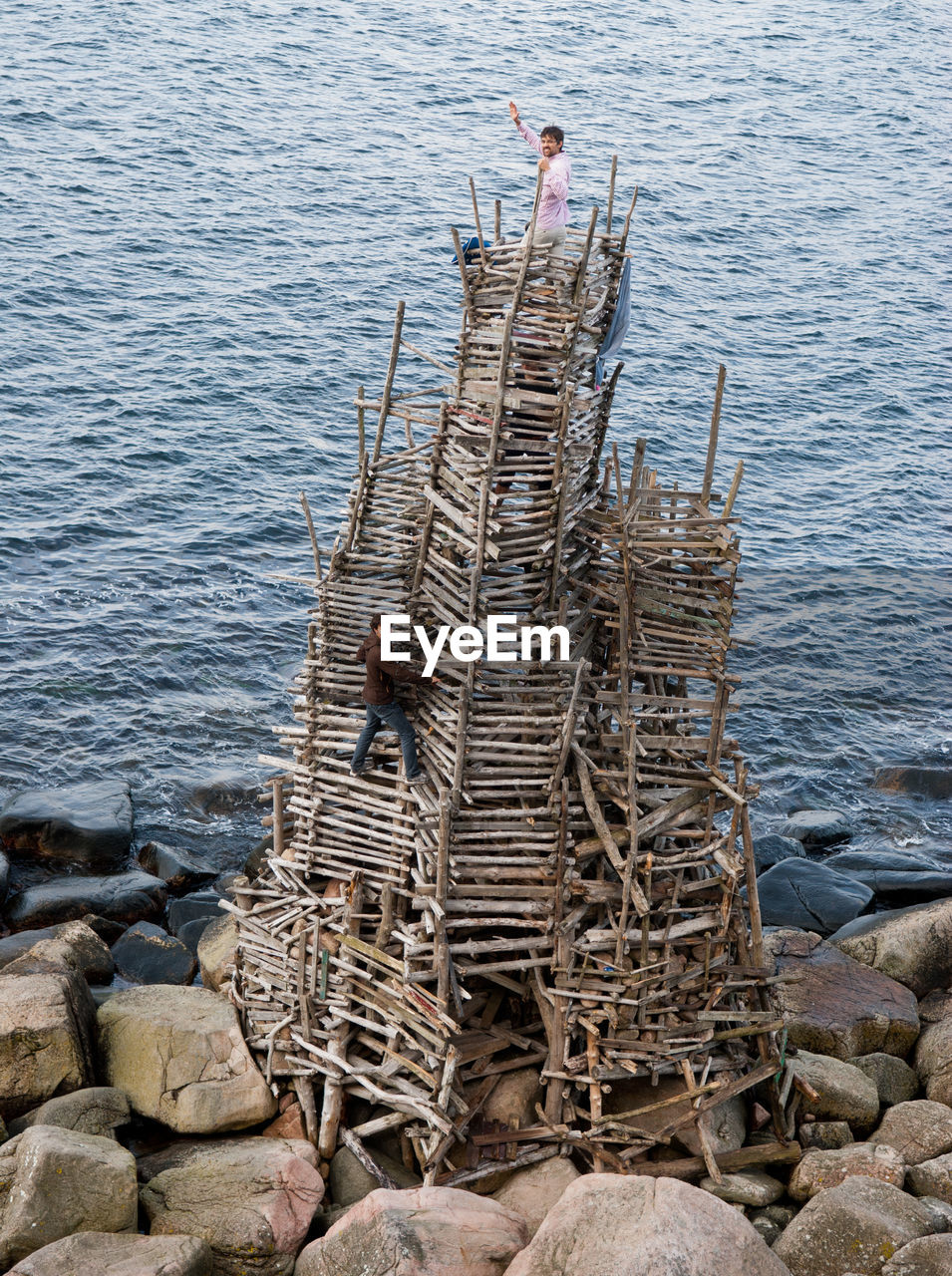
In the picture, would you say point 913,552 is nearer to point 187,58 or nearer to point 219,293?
point 219,293

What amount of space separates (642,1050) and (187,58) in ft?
161

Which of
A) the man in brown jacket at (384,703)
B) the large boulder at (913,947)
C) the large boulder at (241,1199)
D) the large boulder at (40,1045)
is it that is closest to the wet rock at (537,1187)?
the large boulder at (241,1199)

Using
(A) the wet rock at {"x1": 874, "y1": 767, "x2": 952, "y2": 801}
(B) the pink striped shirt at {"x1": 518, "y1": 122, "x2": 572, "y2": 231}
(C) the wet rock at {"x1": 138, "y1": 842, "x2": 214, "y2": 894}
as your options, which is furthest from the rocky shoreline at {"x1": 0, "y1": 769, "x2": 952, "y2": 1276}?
(B) the pink striped shirt at {"x1": 518, "y1": 122, "x2": 572, "y2": 231}

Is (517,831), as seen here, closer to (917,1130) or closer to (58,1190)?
(58,1190)

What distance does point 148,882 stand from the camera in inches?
806

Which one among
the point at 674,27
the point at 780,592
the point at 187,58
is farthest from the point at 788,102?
the point at 780,592

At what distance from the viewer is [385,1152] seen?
45.8 ft

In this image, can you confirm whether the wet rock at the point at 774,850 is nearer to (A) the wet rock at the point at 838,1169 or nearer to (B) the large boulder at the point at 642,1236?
(A) the wet rock at the point at 838,1169

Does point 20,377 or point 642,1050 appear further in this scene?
point 20,377

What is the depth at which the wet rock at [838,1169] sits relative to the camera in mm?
13562

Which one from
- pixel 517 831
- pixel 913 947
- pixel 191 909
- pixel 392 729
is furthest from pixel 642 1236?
pixel 191 909

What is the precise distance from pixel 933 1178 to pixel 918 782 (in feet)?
41.6

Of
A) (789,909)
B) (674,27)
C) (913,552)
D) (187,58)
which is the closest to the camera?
(789,909)

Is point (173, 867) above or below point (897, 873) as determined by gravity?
below
